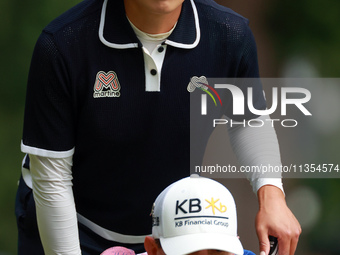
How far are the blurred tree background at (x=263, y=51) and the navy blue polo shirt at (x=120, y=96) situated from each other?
2.93m

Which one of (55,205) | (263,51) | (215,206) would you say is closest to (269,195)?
(215,206)

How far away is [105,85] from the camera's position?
279cm

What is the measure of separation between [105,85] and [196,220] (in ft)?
1.88

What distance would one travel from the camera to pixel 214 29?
2926 mm

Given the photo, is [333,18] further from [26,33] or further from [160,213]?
[160,213]

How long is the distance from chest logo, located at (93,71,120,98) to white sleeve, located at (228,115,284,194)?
53 cm

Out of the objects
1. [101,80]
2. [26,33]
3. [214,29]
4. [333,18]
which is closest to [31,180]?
Result: [101,80]

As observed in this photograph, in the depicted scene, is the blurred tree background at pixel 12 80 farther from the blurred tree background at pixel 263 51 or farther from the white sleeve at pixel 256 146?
the white sleeve at pixel 256 146

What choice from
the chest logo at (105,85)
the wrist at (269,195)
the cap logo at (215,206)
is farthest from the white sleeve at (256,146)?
the chest logo at (105,85)

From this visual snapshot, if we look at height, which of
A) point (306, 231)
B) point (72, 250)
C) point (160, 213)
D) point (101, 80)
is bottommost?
point (306, 231)

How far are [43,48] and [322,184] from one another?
4046 mm

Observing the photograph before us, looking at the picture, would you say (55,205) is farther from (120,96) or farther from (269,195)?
(269,195)

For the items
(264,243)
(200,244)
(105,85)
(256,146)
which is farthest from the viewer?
(256,146)

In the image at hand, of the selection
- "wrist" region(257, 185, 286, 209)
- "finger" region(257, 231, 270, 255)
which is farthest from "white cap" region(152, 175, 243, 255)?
"wrist" region(257, 185, 286, 209)
